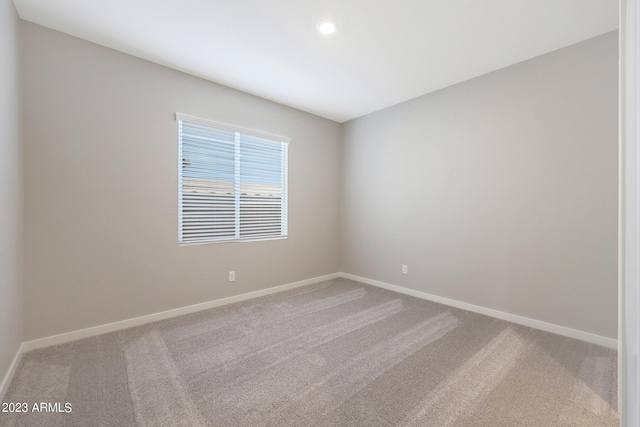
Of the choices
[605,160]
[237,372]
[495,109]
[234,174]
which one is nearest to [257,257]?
[234,174]

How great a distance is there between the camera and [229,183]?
11.1ft

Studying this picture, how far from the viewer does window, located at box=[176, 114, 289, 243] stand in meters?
3.06

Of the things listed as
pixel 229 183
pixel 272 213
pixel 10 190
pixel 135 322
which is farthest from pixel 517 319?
pixel 10 190

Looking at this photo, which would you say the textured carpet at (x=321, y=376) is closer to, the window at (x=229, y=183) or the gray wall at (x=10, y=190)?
the gray wall at (x=10, y=190)

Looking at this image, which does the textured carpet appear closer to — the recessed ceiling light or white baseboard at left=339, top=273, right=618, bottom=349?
white baseboard at left=339, top=273, right=618, bottom=349

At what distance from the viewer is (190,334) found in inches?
100.0

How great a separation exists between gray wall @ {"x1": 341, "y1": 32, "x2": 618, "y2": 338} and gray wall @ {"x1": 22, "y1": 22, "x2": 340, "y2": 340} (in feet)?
7.20

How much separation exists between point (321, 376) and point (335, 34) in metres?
2.70

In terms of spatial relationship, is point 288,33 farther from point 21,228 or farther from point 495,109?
point 21,228

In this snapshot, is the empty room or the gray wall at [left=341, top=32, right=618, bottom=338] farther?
the gray wall at [left=341, top=32, right=618, bottom=338]

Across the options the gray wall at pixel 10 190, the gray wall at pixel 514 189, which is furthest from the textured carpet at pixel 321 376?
the gray wall at pixel 514 189

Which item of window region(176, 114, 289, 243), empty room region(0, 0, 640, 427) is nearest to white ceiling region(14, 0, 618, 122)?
empty room region(0, 0, 640, 427)

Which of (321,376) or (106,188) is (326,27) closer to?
(106,188)

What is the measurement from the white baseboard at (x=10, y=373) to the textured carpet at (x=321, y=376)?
5 centimetres
